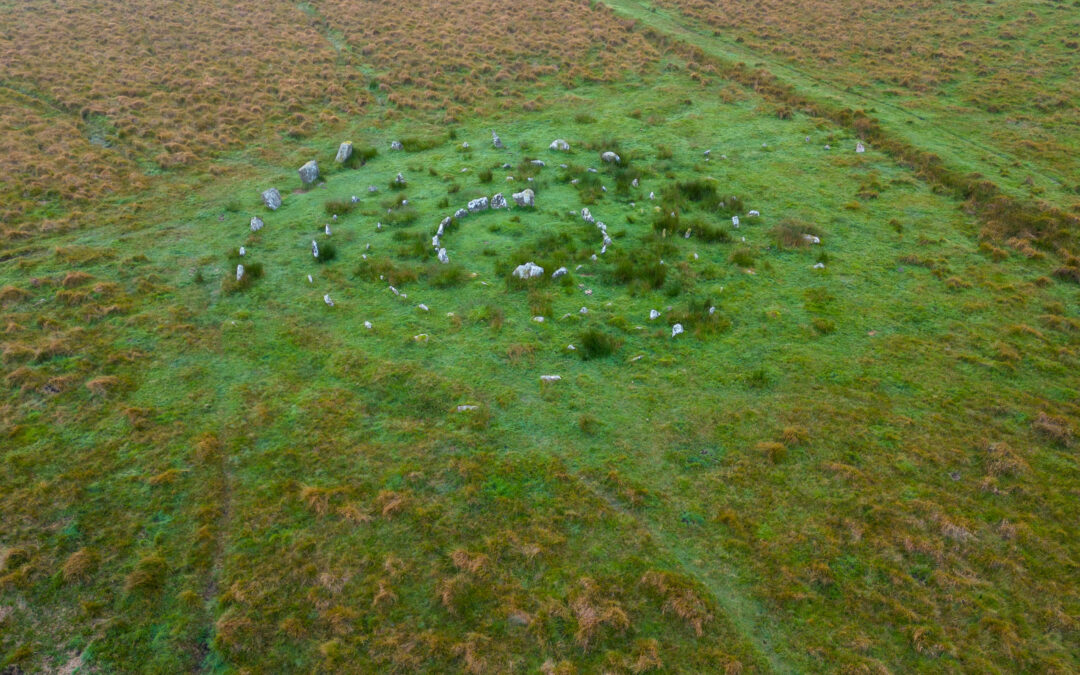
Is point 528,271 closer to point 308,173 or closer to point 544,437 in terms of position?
point 544,437

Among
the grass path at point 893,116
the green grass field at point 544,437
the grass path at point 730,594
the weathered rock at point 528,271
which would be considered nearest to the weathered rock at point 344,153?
the green grass field at point 544,437

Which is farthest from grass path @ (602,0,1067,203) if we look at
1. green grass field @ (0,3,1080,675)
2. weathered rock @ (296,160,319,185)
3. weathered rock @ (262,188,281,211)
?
weathered rock @ (262,188,281,211)

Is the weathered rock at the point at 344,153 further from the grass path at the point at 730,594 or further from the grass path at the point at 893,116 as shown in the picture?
the grass path at the point at 893,116

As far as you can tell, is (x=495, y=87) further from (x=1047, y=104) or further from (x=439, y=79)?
(x=1047, y=104)

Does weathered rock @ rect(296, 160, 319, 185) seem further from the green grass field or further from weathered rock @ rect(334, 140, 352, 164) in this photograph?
the green grass field

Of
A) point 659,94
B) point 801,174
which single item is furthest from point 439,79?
point 801,174

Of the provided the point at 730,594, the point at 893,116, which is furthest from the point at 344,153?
the point at 893,116
